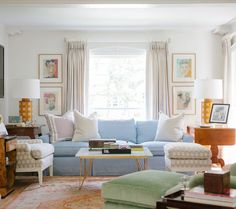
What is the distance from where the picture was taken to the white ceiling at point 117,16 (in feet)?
19.5

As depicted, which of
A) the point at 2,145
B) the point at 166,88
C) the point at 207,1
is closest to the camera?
the point at 2,145

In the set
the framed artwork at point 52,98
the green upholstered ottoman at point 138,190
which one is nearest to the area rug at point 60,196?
the green upholstered ottoman at point 138,190

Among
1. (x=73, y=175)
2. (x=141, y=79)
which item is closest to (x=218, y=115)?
(x=141, y=79)

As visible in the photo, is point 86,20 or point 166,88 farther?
point 166,88

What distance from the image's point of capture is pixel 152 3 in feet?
17.4

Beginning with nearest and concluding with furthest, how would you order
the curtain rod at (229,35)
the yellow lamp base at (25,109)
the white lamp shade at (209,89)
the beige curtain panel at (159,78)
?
the white lamp shade at (209,89)
the yellow lamp base at (25,109)
the curtain rod at (229,35)
the beige curtain panel at (159,78)

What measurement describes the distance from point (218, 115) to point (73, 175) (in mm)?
2641

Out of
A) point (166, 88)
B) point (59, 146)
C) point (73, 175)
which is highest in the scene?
point (166, 88)

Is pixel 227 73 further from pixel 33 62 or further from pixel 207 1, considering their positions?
pixel 33 62

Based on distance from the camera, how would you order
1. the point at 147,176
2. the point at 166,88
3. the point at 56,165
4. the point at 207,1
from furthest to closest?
1. the point at 166,88
2. the point at 56,165
3. the point at 207,1
4. the point at 147,176

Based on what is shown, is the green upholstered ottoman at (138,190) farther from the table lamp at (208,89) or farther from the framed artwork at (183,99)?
the framed artwork at (183,99)

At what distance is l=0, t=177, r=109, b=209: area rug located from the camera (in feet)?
13.9

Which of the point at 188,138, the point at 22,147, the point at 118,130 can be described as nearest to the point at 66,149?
the point at 22,147

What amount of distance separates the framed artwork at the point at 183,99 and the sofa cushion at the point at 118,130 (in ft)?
3.39
